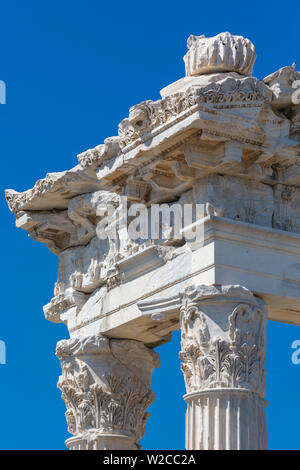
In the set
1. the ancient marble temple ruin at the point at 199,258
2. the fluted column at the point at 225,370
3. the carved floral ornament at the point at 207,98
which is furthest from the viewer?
the carved floral ornament at the point at 207,98

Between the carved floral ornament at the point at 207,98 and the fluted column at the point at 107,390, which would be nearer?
the carved floral ornament at the point at 207,98

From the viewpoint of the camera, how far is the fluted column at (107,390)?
105ft

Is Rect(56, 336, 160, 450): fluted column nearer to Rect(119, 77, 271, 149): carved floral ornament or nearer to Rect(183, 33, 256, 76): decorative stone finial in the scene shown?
Rect(119, 77, 271, 149): carved floral ornament

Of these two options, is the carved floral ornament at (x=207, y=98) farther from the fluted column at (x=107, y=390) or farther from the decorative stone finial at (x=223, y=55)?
the fluted column at (x=107, y=390)

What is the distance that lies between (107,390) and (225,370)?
4.71 metres

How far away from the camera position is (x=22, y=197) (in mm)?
34156

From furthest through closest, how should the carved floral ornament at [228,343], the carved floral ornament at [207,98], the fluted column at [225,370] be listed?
1. the carved floral ornament at [207,98]
2. the carved floral ornament at [228,343]
3. the fluted column at [225,370]

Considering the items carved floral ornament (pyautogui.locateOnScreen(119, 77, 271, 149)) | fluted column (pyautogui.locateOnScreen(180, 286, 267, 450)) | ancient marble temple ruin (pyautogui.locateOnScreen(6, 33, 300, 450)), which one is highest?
carved floral ornament (pyautogui.locateOnScreen(119, 77, 271, 149))

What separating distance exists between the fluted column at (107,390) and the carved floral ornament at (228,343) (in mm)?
3895

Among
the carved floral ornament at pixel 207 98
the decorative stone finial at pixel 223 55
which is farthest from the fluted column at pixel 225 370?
the decorative stone finial at pixel 223 55

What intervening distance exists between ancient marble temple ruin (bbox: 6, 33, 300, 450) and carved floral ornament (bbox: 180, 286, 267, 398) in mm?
23

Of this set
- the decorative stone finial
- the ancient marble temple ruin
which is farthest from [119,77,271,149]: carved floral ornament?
the decorative stone finial

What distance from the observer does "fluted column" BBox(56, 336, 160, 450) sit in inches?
1255

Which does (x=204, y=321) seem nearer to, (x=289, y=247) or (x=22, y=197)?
(x=289, y=247)
